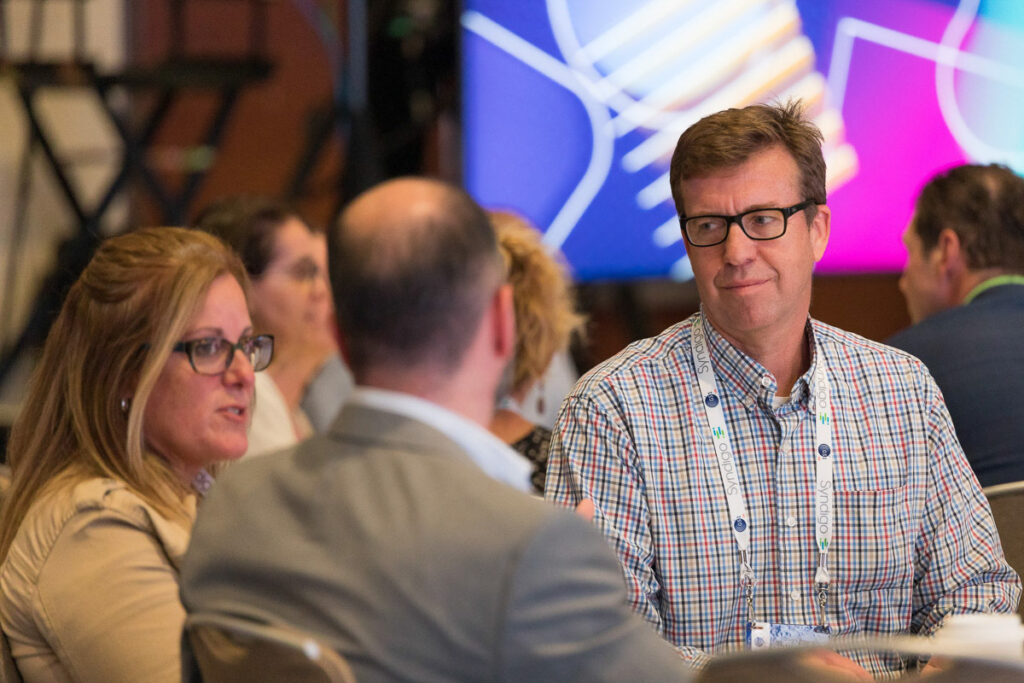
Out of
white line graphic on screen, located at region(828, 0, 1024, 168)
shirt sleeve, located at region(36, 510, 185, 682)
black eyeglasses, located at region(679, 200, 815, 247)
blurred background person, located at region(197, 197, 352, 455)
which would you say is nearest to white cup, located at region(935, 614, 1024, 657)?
black eyeglasses, located at region(679, 200, 815, 247)

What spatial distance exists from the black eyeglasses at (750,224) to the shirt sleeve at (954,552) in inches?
17.2

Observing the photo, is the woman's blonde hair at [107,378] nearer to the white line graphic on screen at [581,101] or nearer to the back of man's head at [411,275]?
the back of man's head at [411,275]

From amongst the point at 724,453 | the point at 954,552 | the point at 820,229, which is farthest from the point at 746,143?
the point at 954,552

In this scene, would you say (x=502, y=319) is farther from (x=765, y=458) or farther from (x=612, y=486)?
(x=765, y=458)

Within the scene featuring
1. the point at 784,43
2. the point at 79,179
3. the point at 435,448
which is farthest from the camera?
the point at 79,179

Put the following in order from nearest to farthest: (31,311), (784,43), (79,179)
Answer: (784,43)
(31,311)
(79,179)

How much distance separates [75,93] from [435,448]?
19.5ft

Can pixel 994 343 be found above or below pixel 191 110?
below

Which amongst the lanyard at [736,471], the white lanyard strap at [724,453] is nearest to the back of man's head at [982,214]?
the lanyard at [736,471]

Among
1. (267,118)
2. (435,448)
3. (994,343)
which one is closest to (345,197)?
(267,118)

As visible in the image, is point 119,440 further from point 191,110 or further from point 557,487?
point 191,110

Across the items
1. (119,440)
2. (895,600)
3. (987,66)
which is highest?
(987,66)

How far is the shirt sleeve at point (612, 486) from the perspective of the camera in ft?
6.41

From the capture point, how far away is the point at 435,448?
1.25 meters
